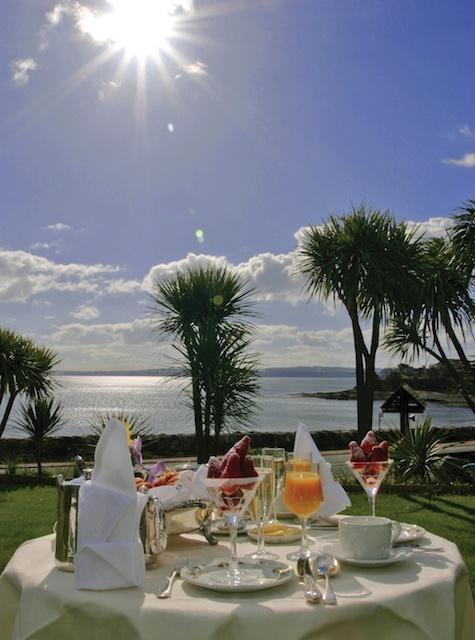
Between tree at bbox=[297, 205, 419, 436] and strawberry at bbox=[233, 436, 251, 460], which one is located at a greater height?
tree at bbox=[297, 205, 419, 436]

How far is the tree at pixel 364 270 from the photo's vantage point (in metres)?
8.98

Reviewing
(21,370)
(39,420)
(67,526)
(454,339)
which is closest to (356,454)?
(67,526)

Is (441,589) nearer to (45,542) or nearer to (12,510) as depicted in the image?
(45,542)

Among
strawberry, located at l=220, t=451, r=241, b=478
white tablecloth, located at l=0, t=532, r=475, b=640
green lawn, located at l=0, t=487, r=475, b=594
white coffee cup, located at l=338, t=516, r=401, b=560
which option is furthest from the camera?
green lawn, located at l=0, t=487, r=475, b=594

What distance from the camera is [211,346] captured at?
8.55 metres

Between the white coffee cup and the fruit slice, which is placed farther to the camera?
the fruit slice

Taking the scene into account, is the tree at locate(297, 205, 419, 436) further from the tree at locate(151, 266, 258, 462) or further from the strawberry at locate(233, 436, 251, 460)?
the strawberry at locate(233, 436, 251, 460)

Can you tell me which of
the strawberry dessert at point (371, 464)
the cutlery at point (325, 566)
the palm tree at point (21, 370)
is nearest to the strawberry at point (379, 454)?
the strawberry dessert at point (371, 464)

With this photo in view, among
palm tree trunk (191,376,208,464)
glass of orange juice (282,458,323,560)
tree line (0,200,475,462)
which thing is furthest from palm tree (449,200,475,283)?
glass of orange juice (282,458,323,560)

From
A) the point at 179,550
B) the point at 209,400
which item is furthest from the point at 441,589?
the point at 209,400

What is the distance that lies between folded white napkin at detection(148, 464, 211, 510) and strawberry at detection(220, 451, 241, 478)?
417mm

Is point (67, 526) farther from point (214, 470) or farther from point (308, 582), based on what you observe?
point (308, 582)

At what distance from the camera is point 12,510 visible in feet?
22.5

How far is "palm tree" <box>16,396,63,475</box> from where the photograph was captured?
10516mm
